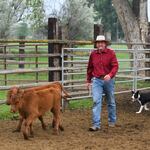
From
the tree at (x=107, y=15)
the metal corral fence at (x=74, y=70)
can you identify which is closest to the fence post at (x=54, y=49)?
the metal corral fence at (x=74, y=70)

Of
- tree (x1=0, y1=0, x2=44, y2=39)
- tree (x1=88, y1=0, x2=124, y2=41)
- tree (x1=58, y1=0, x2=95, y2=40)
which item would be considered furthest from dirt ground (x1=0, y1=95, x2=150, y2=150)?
tree (x1=88, y1=0, x2=124, y2=41)

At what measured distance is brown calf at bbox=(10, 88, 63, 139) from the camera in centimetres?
803

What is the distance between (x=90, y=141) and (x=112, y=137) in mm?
531

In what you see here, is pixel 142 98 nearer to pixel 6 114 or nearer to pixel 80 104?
pixel 80 104

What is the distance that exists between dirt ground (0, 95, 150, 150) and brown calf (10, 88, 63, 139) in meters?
0.26

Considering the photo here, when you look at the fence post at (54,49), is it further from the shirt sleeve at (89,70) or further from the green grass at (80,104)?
the shirt sleeve at (89,70)

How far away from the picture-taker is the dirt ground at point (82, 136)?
766cm

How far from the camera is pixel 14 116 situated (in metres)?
10.3

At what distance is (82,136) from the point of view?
8.48 meters

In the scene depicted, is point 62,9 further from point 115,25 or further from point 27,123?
point 115,25

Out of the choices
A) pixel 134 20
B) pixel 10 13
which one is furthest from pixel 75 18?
pixel 134 20

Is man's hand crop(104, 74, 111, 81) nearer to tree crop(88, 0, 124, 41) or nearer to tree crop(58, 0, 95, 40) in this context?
tree crop(58, 0, 95, 40)

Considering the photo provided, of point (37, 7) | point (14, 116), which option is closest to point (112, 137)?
point (14, 116)

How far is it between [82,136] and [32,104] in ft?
3.39
